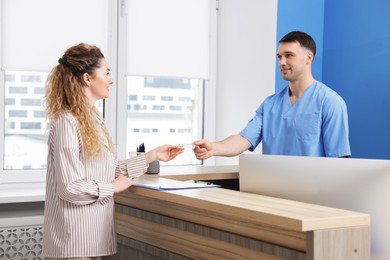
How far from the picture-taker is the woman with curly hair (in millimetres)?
2150

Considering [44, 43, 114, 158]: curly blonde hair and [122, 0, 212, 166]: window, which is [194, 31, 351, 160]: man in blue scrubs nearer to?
[44, 43, 114, 158]: curly blonde hair

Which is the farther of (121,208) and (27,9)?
(27,9)

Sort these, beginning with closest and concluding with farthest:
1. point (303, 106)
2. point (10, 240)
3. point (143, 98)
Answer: point (303, 106), point (10, 240), point (143, 98)

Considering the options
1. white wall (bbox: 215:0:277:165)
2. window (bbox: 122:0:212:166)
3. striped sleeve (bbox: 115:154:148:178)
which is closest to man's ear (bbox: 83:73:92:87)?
striped sleeve (bbox: 115:154:148:178)

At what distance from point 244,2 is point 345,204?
288cm

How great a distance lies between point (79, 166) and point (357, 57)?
8.57ft

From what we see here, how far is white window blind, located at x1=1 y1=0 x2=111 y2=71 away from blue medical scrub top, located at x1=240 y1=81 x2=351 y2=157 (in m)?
1.53

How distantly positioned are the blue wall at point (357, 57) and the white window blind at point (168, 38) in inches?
27.0

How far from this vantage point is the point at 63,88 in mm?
2297

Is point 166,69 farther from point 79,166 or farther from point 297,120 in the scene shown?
→ point 79,166

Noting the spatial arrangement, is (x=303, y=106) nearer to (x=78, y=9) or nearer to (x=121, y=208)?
(x=121, y=208)

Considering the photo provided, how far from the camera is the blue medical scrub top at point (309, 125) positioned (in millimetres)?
3055

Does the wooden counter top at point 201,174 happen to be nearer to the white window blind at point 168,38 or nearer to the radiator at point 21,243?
the radiator at point 21,243

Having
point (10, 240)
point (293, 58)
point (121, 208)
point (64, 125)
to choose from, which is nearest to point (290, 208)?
point (64, 125)
